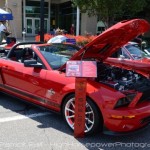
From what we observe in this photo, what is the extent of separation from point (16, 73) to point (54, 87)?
121 centimetres

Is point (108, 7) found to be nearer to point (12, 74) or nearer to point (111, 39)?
point (12, 74)

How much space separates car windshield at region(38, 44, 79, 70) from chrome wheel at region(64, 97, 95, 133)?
2.94 feet

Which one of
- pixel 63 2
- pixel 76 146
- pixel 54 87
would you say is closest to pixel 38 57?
pixel 54 87

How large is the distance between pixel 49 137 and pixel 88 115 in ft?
2.29

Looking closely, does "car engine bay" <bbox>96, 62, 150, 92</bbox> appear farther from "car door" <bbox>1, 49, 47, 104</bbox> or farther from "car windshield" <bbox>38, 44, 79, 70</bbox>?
"car door" <bbox>1, 49, 47, 104</bbox>

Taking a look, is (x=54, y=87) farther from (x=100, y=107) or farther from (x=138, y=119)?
(x=138, y=119)

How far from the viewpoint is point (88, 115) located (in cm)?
440

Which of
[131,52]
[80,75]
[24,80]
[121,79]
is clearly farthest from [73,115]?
[131,52]

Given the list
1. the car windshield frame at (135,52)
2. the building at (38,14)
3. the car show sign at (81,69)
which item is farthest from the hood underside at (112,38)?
the building at (38,14)

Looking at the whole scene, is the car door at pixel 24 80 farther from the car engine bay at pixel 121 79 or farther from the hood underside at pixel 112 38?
the car engine bay at pixel 121 79

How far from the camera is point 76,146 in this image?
414cm

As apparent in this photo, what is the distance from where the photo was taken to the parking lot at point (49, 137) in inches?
163

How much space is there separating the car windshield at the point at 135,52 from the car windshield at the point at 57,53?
7.32 ft

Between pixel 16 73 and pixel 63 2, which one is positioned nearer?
pixel 16 73
